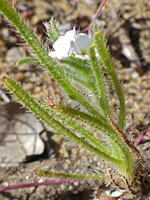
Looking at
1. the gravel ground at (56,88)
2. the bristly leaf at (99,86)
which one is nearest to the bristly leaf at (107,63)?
the bristly leaf at (99,86)

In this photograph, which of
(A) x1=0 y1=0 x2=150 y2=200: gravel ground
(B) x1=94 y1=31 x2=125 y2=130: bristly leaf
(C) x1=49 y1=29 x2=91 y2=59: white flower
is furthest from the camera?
(A) x1=0 y1=0 x2=150 y2=200: gravel ground

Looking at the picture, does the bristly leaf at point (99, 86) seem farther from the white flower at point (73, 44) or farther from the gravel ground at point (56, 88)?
the gravel ground at point (56, 88)

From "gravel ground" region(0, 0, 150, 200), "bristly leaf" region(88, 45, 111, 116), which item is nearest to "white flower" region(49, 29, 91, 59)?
"bristly leaf" region(88, 45, 111, 116)

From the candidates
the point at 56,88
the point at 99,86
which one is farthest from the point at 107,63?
the point at 56,88

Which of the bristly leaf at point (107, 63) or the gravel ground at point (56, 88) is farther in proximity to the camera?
the gravel ground at point (56, 88)

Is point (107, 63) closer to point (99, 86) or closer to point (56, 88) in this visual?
point (99, 86)

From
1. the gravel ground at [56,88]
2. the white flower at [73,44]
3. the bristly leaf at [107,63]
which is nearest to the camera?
the bristly leaf at [107,63]

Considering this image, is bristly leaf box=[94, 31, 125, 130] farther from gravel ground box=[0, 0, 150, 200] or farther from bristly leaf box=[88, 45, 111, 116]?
gravel ground box=[0, 0, 150, 200]

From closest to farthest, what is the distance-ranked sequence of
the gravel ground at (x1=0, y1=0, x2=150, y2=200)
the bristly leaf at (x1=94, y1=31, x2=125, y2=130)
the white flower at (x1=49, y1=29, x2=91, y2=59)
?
the bristly leaf at (x1=94, y1=31, x2=125, y2=130) → the white flower at (x1=49, y1=29, x2=91, y2=59) → the gravel ground at (x1=0, y1=0, x2=150, y2=200)

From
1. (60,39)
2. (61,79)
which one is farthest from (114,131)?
(60,39)
